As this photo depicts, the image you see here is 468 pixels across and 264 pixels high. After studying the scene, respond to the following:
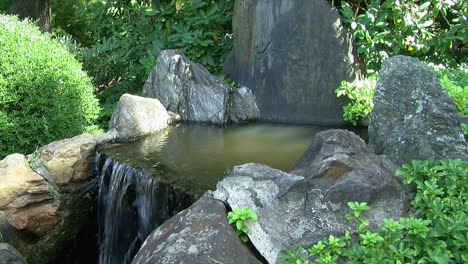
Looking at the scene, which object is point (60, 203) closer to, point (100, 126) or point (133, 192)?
point (133, 192)

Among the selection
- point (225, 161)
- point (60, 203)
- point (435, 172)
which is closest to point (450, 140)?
point (435, 172)

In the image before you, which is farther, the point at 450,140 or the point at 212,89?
the point at 212,89

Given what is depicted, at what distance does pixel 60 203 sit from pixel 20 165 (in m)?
0.65

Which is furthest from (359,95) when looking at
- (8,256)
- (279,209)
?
(8,256)

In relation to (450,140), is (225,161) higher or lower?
lower

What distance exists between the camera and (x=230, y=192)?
3658 mm

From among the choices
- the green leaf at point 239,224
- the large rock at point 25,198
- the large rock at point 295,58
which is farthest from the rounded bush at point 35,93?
the green leaf at point 239,224

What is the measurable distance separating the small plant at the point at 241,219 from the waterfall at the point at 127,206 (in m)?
1.27

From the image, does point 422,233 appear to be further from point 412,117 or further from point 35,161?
point 35,161

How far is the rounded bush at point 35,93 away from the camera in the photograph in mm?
6270

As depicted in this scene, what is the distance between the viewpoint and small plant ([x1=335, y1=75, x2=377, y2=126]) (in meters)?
6.92

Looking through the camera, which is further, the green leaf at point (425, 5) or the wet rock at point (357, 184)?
the green leaf at point (425, 5)

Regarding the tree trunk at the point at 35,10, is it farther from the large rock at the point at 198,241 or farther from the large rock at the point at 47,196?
the large rock at the point at 198,241

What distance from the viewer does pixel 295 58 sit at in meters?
7.48
